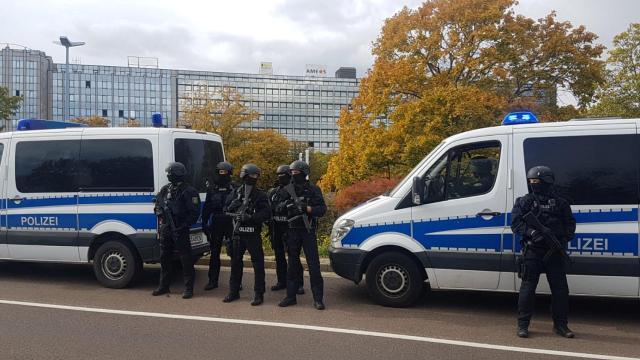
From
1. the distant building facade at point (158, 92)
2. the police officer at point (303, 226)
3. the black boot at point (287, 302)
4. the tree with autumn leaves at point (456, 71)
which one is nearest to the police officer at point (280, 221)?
the police officer at point (303, 226)

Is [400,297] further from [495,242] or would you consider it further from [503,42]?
[503,42]

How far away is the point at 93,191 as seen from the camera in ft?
24.1

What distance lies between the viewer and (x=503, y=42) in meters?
23.8

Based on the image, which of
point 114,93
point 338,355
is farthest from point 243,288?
point 114,93

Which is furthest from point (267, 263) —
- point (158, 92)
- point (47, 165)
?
point (158, 92)

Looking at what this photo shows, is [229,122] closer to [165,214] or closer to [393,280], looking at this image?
[165,214]

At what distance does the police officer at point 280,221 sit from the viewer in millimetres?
6641

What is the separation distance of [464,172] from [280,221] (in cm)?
236

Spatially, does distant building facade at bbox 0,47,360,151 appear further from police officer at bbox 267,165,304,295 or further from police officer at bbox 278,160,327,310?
police officer at bbox 278,160,327,310

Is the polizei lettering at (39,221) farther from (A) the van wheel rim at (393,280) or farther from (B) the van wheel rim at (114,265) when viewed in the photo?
(A) the van wheel rim at (393,280)

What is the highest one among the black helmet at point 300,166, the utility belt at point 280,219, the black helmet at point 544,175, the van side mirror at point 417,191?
the black helmet at point 300,166

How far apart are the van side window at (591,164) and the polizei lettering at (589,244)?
395 mm

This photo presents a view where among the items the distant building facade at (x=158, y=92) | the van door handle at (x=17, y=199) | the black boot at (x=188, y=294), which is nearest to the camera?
the black boot at (x=188, y=294)

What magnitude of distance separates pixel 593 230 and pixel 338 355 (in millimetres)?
3093
